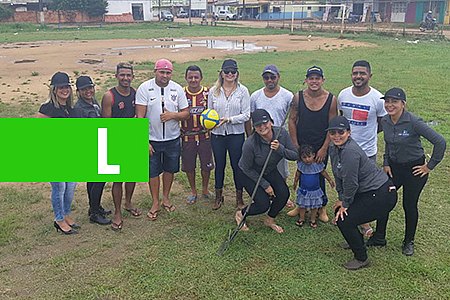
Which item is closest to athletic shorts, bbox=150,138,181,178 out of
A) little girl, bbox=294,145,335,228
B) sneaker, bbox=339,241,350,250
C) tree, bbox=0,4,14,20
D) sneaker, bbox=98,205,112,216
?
sneaker, bbox=98,205,112,216

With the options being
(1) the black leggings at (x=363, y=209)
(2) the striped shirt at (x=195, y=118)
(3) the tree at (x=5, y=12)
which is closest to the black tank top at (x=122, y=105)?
(2) the striped shirt at (x=195, y=118)

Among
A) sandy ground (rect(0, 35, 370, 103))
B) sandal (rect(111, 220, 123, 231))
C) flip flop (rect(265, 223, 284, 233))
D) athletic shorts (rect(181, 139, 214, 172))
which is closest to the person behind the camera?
flip flop (rect(265, 223, 284, 233))

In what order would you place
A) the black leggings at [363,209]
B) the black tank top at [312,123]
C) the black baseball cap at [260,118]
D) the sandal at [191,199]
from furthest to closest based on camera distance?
the sandal at [191,199], the black tank top at [312,123], the black baseball cap at [260,118], the black leggings at [363,209]

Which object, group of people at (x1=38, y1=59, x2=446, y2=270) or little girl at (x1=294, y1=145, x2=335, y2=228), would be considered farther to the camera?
little girl at (x1=294, y1=145, x2=335, y2=228)

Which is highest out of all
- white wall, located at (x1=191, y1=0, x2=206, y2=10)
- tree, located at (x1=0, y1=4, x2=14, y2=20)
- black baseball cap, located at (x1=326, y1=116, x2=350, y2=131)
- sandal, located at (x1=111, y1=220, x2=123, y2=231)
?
white wall, located at (x1=191, y1=0, x2=206, y2=10)

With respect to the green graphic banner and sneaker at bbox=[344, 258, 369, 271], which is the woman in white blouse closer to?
the green graphic banner

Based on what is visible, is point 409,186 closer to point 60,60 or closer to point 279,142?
point 279,142

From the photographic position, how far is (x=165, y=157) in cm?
548

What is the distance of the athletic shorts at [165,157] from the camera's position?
5.37 meters

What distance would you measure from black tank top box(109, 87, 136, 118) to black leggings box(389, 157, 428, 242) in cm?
279

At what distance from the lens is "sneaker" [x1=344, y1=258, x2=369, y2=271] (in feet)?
14.1

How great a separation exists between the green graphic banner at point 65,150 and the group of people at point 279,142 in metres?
0.23

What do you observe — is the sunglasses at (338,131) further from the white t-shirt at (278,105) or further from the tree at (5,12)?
the tree at (5,12)

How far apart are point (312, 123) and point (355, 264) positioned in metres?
1.50
